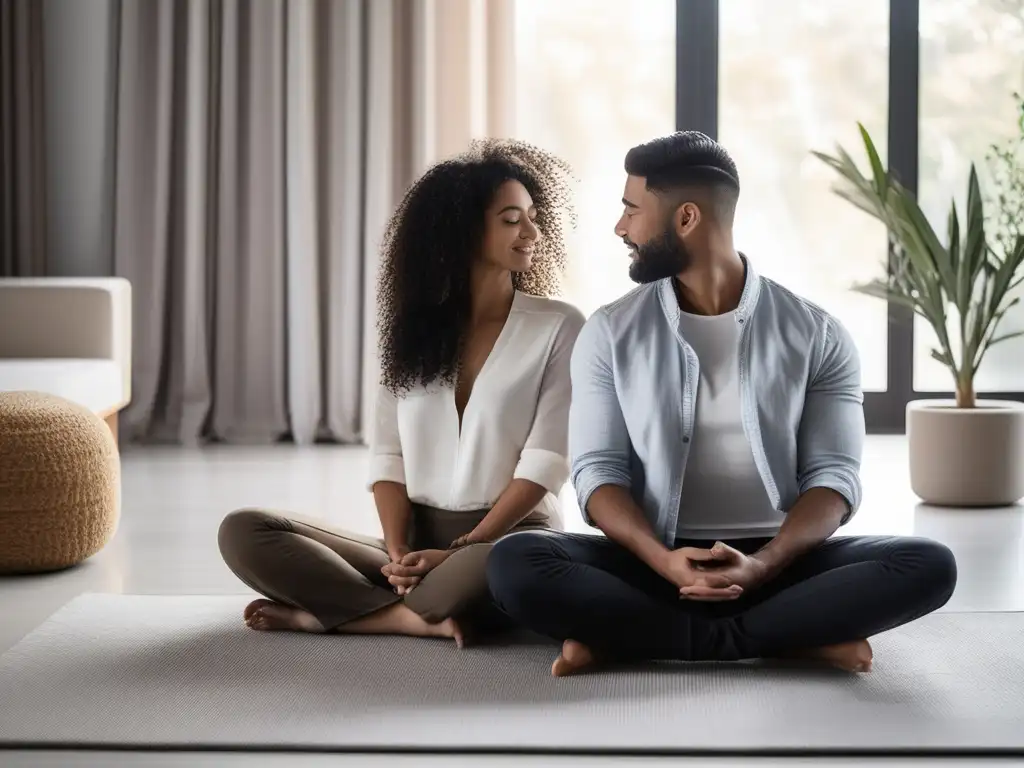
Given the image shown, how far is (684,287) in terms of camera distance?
225cm

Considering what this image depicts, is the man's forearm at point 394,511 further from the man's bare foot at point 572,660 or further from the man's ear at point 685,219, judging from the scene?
the man's ear at point 685,219

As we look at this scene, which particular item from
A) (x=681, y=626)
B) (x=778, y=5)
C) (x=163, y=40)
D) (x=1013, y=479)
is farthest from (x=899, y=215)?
(x=163, y=40)

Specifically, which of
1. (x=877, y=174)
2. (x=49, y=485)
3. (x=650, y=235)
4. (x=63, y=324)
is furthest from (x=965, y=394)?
(x=63, y=324)

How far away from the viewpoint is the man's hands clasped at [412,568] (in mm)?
2256

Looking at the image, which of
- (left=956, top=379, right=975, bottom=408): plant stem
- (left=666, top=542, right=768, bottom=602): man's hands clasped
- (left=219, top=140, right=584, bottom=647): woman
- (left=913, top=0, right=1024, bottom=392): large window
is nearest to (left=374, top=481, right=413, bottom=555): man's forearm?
(left=219, top=140, right=584, bottom=647): woman

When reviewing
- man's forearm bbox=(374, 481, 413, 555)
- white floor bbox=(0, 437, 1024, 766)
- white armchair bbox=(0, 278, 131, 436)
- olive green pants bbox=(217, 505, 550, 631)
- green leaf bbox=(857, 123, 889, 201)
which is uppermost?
green leaf bbox=(857, 123, 889, 201)

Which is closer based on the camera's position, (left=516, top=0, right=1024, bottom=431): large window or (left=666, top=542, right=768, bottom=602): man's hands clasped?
(left=666, top=542, right=768, bottom=602): man's hands clasped

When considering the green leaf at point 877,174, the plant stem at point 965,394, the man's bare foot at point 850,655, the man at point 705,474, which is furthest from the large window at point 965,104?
the man's bare foot at point 850,655

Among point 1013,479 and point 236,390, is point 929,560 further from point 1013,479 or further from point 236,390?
point 236,390

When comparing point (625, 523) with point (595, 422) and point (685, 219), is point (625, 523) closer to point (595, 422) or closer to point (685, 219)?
point (595, 422)

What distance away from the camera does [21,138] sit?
4945mm

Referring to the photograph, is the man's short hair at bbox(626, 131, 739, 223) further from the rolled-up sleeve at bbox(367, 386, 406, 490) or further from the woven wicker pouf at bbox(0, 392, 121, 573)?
the woven wicker pouf at bbox(0, 392, 121, 573)

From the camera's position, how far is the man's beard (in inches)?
87.0

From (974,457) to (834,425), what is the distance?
1.71m
